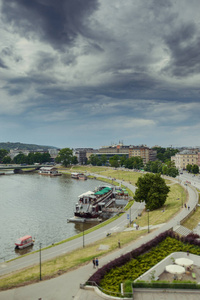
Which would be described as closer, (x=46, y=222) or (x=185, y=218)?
(x=185, y=218)

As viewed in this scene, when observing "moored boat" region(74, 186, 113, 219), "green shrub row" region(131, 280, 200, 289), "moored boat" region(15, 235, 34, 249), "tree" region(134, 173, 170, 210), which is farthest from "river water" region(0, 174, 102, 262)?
"green shrub row" region(131, 280, 200, 289)

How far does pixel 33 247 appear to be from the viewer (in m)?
57.5

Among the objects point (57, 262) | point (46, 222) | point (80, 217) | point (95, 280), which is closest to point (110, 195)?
point (80, 217)

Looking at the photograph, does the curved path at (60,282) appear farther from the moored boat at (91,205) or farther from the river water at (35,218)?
the moored boat at (91,205)

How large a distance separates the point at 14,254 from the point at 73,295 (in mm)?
29184

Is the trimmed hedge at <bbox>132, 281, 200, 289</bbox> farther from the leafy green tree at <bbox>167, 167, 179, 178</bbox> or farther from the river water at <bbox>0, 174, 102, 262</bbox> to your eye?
the leafy green tree at <bbox>167, 167, 179, 178</bbox>

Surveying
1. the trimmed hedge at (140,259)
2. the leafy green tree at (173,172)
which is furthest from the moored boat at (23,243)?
the leafy green tree at (173,172)

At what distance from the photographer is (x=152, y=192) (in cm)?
7725

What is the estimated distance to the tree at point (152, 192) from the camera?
76062 mm

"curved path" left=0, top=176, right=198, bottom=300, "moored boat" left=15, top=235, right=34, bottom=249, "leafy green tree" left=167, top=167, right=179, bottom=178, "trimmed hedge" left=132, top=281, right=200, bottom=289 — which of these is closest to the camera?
"trimmed hedge" left=132, top=281, right=200, bottom=289

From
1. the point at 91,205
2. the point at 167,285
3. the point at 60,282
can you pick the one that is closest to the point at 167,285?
the point at 167,285

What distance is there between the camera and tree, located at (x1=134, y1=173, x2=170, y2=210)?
250 feet

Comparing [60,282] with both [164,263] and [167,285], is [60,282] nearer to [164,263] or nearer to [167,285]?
[167,285]

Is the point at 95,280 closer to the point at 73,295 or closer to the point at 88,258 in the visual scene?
the point at 73,295
